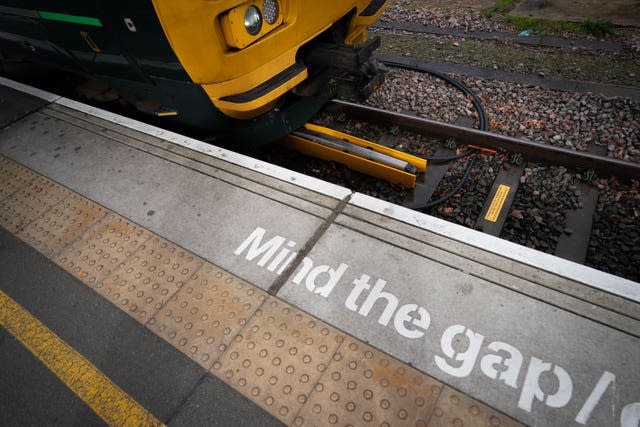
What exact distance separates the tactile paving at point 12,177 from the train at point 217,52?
1.19 metres

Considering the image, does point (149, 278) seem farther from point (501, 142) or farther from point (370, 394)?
point (501, 142)

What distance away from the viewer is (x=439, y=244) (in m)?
2.41

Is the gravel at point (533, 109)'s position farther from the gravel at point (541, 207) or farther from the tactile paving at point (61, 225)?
the tactile paving at point (61, 225)

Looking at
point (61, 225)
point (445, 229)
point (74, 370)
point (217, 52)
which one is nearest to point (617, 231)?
point (445, 229)

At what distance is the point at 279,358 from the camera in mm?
2076

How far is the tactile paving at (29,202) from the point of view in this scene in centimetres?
318

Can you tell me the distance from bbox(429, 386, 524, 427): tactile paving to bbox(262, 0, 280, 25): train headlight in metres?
2.66

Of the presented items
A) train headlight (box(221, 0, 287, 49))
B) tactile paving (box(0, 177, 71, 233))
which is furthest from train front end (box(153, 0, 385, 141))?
tactile paving (box(0, 177, 71, 233))

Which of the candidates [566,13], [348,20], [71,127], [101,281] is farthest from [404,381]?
[566,13]

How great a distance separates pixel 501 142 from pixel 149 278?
3.55 m

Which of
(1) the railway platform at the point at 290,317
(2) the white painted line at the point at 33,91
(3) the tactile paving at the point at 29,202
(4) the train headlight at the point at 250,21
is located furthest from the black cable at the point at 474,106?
(2) the white painted line at the point at 33,91

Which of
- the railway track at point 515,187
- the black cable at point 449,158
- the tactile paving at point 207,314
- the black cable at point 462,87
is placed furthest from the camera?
the black cable at point 462,87

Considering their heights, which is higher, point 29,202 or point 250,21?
point 250,21

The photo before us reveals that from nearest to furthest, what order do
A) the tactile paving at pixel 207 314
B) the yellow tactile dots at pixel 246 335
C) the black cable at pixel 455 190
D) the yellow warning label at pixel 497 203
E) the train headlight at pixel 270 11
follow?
the yellow tactile dots at pixel 246 335 < the tactile paving at pixel 207 314 < the train headlight at pixel 270 11 < the yellow warning label at pixel 497 203 < the black cable at pixel 455 190
